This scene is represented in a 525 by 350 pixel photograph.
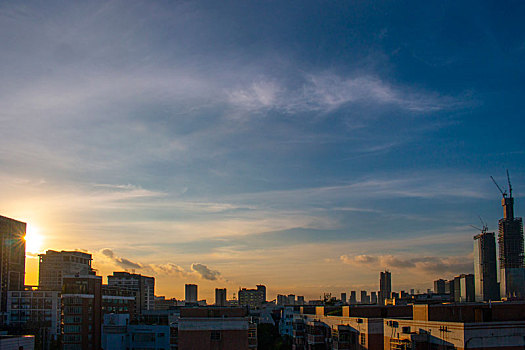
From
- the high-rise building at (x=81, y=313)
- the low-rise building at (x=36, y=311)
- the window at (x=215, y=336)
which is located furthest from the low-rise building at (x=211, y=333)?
the low-rise building at (x=36, y=311)

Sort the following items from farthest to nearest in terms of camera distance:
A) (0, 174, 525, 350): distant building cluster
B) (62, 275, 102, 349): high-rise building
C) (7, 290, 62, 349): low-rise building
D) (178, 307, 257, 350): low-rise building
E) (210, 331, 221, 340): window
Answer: (7, 290, 62, 349): low-rise building → (62, 275, 102, 349): high-rise building → (210, 331, 221, 340): window → (178, 307, 257, 350): low-rise building → (0, 174, 525, 350): distant building cluster

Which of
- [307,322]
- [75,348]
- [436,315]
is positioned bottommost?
[75,348]

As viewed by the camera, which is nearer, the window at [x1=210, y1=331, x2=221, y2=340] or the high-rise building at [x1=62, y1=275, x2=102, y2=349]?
the window at [x1=210, y1=331, x2=221, y2=340]

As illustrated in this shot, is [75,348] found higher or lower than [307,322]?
lower

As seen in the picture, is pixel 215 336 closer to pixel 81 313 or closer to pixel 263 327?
pixel 81 313

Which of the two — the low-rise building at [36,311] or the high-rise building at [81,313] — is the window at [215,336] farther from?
the low-rise building at [36,311]

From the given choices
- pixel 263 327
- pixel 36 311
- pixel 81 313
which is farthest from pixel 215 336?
pixel 36 311

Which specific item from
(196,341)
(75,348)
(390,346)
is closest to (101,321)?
(75,348)

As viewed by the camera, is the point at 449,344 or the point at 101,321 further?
the point at 101,321

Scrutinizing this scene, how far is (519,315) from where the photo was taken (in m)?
46.0

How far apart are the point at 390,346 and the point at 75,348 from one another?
71867mm

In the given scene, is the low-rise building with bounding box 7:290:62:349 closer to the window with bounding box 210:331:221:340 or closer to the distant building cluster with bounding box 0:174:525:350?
the distant building cluster with bounding box 0:174:525:350

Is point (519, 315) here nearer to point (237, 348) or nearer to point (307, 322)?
point (237, 348)

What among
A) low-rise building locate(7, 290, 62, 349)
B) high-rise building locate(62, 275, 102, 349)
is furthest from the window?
low-rise building locate(7, 290, 62, 349)
